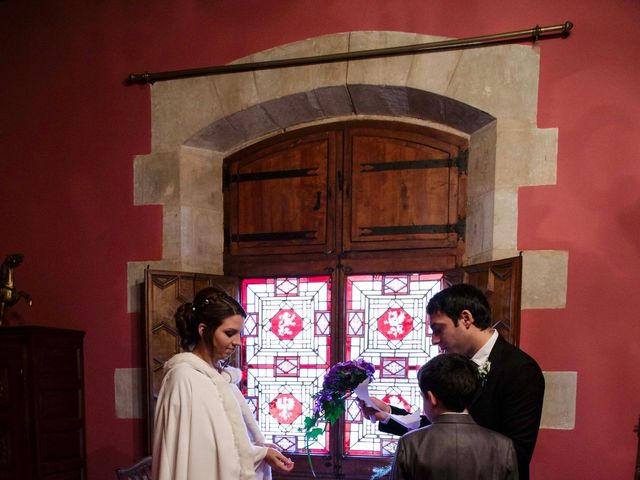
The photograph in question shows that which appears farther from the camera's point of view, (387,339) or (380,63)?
(387,339)

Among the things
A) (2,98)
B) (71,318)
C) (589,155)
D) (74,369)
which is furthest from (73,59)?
(589,155)

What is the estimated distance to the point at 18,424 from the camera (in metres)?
2.84

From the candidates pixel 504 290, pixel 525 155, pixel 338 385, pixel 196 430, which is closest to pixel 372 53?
pixel 525 155

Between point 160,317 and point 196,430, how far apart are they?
1209 millimetres

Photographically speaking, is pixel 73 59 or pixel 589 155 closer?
pixel 589 155

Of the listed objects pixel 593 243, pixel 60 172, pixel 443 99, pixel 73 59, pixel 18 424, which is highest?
pixel 73 59

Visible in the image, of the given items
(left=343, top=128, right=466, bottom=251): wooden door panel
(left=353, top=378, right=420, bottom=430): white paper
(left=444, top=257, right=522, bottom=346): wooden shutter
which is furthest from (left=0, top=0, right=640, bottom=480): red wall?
(left=353, top=378, right=420, bottom=430): white paper

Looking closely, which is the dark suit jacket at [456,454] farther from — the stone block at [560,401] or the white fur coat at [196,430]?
the stone block at [560,401]

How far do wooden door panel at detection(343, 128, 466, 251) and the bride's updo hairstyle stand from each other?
121cm

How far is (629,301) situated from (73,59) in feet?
11.8

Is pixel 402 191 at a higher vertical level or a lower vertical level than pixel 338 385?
higher

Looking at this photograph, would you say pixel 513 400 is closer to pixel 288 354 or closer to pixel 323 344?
pixel 323 344

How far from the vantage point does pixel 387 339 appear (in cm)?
309

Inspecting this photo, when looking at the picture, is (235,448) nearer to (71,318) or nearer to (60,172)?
(71,318)
